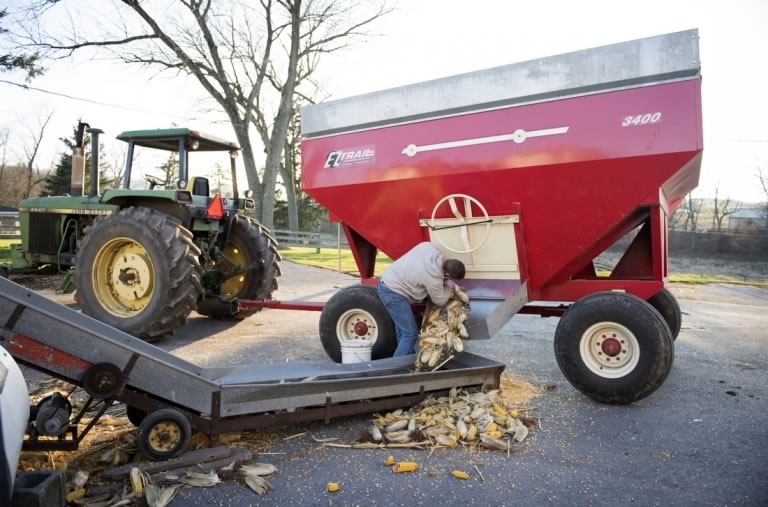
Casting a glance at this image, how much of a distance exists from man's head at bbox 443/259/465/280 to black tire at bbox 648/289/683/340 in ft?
8.43

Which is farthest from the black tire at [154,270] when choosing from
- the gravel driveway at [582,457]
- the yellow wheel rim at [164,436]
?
the yellow wheel rim at [164,436]

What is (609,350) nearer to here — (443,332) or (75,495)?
(443,332)

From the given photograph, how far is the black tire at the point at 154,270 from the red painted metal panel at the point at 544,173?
165 centimetres

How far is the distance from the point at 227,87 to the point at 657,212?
1871 cm

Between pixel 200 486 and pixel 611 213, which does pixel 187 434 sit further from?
pixel 611 213

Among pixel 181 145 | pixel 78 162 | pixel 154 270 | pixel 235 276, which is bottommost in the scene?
pixel 235 276

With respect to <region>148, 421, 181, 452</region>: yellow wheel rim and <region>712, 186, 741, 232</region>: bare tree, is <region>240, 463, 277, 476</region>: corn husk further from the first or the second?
<region>712, 186, 741, 232</region>: bare tree

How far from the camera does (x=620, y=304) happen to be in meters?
4.12

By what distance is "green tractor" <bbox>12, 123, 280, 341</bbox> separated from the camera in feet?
19.3

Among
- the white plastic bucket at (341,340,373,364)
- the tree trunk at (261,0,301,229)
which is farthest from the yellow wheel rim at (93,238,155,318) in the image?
the tree trunk at (261,0,301,229)

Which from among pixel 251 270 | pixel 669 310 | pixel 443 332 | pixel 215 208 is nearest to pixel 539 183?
pixel 443 332

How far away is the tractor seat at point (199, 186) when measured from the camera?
7.01 metres

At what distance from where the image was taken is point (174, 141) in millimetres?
6980

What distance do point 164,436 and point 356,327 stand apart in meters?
2.44
